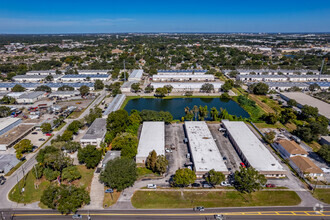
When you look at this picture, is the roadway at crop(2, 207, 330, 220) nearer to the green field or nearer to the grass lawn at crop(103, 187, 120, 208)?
the green field

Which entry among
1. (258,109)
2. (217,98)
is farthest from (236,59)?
(258,109)

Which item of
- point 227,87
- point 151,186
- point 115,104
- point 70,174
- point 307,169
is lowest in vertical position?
point 151,186

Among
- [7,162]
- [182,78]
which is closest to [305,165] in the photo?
[7,162]

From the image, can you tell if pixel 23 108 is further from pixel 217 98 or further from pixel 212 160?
pixel 217 98

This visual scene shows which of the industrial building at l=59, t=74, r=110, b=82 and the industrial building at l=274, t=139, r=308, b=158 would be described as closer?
the industrial building at l=274, t=139, r=308, b=158

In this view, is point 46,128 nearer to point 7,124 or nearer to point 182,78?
point 7,124

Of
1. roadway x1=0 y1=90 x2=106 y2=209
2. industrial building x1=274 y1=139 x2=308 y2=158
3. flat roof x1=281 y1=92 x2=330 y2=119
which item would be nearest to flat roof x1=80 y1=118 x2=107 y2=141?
roadway x1=0 y1=90 x2=106 y2=209

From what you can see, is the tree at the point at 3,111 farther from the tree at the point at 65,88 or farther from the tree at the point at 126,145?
the tree at the point at 126,145
